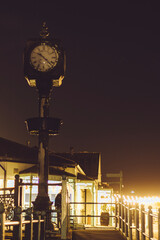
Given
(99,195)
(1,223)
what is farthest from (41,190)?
(99,195)

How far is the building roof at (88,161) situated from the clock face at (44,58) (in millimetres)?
27625

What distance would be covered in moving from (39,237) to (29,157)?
1516 centimetres

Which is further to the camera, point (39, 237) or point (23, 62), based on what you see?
point (23, 62)

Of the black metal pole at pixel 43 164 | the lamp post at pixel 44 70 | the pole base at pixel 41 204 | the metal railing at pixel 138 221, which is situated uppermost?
the lamp post at pixel 44 70

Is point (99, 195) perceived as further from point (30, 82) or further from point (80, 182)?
point (30, 82)

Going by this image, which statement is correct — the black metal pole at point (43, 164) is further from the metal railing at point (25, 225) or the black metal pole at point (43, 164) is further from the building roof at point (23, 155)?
the building roof at point (23, 155)

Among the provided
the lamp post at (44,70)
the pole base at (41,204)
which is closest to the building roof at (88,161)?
the lamp post at (44,70)

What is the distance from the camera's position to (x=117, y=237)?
41.7 ft

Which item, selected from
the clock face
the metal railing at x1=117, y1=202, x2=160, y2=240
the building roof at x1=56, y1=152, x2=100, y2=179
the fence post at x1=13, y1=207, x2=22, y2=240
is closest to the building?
the metal railing at x1=117, y1=202, x2=160, y2=240

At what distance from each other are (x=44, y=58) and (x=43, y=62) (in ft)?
0.36

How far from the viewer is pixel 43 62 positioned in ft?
35.2

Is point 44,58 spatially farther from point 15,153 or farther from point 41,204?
point 15,153

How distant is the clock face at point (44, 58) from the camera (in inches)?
423

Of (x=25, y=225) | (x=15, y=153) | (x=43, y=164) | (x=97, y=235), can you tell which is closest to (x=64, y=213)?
(x=43, y=164)
